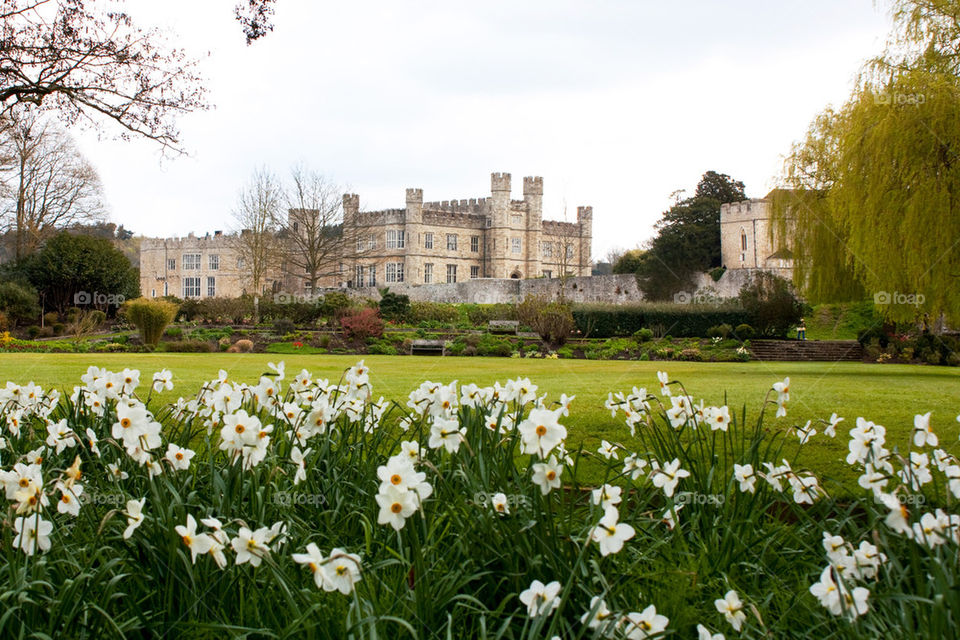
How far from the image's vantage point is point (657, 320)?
2627cm

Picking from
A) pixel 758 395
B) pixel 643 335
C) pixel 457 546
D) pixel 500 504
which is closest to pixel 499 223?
pixel 643 335

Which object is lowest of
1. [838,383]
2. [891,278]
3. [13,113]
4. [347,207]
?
[838,383]

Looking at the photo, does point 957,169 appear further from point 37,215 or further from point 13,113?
point 37,215

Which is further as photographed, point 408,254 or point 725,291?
point 408,254

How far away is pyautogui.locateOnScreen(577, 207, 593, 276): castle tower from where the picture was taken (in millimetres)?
59438

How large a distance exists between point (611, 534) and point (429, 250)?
→ 54.3m

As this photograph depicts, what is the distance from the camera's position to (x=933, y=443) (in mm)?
2836

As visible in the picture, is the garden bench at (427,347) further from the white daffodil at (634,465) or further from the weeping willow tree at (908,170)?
the white daffodil at (634,465)

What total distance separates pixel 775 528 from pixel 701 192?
49.0 metres

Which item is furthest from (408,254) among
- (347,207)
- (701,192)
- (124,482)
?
(124,482)

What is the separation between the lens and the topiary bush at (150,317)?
864 inches
